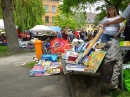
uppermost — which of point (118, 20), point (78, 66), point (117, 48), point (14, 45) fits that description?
point (118, 20)

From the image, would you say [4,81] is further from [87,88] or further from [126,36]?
[126,36]

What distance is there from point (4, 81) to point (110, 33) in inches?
133

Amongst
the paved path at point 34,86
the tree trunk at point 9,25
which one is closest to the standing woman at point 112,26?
the paved path at point 34,86

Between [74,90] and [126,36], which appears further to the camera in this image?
[126,36]

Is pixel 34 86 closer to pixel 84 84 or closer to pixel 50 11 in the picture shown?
pixel 84 84

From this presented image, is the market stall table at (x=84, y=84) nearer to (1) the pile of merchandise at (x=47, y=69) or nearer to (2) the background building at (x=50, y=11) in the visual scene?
(1) the pile of merchandise at (x=47, y=69)

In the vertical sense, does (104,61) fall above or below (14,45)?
above

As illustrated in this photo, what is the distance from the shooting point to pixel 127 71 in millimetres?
4938

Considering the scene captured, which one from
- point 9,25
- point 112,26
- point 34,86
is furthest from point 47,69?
point 9,25

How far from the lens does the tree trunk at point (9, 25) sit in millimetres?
15922

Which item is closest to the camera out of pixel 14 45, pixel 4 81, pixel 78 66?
pixel 78 66

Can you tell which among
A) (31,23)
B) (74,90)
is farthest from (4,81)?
(31,23)

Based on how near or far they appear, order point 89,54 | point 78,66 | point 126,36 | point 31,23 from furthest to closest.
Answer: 1. point 31,23
2. point 126,36
3. point 89,54
4. point 78,66

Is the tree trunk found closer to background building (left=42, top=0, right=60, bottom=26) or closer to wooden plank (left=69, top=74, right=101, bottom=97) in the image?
wooden plank (left=69, top=74, right=101, bottom=97)
